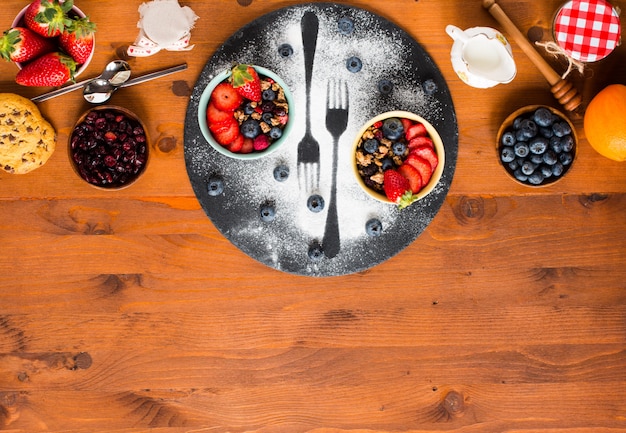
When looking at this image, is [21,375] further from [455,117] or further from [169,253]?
[455,117]

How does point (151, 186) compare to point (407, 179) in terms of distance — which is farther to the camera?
Result: point (151, 186)

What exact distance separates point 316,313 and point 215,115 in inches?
22.7

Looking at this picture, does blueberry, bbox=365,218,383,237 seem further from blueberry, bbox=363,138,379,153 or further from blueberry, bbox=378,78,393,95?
blueberry, bbox=378,78,393,95

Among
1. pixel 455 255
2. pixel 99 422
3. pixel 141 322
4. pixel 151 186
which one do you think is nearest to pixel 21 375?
pixel 99 422

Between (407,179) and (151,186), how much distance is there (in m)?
0.66

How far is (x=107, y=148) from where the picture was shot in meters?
1.32

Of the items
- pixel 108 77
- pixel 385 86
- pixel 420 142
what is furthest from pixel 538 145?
pixel 108 77

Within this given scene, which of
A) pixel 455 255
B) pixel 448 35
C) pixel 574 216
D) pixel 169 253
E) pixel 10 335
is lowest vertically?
pixel 10 335

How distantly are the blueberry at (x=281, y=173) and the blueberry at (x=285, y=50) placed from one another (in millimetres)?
285

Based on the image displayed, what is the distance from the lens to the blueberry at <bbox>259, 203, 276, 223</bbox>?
1341mm

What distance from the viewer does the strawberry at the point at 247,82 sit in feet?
4.00

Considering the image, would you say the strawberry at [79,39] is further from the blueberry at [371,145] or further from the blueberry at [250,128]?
the blueberry at [371,145]

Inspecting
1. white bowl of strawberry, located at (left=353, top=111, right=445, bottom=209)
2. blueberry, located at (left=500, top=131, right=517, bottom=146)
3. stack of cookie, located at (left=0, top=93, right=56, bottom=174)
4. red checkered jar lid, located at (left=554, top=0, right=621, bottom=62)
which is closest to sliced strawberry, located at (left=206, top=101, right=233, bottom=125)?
white bowl of strawberry, located at (left=353, top=111, right=445, bottom=209)

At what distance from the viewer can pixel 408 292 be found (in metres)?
1.43
